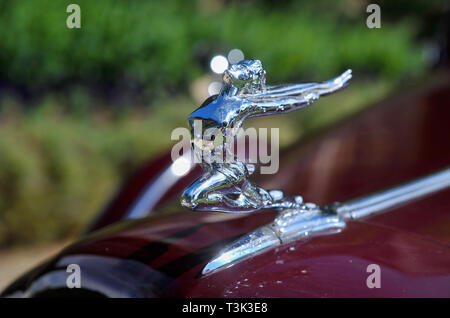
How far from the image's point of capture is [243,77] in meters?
0.93

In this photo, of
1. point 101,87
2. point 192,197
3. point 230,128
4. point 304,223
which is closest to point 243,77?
point 230,128

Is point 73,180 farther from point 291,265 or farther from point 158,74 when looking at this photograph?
point 291,265

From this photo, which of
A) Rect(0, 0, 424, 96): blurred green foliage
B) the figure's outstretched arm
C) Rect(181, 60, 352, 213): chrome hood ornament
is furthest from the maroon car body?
Rect(0, 0, 424, 96): blurred green foliage

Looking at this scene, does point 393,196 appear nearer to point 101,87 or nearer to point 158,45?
point 101,87

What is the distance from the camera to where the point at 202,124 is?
2.96 ft

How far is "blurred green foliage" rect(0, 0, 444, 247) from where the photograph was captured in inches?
147

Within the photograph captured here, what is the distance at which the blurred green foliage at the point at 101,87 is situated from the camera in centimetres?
373

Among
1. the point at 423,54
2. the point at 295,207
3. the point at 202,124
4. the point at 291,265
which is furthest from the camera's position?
the point at 423,54

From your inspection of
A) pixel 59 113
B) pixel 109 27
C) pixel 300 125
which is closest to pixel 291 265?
pixel 59 113

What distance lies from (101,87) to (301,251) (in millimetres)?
3940

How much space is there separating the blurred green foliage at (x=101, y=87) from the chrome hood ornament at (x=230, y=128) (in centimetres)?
226

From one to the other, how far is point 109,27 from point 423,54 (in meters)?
4.80

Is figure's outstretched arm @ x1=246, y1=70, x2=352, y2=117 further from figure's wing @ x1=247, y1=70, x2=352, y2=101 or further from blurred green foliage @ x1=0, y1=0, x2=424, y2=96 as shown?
blurred green foliage @ x1=0, y1=0, x2=424, y2=96

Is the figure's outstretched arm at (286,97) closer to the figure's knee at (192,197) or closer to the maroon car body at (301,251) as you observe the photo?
the figure's knee at (192,197)
